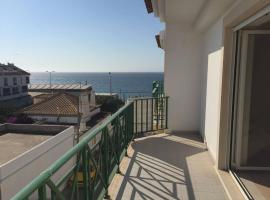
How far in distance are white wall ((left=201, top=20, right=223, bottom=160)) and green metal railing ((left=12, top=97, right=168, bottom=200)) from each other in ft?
4.44

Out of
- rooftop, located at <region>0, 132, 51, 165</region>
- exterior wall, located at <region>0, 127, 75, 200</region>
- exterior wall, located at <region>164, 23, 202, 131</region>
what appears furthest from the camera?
rooftop, located at <region>0, 132, 51, 165</region>

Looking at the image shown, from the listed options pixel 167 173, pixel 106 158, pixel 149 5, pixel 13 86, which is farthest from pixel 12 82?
pixel 106 158

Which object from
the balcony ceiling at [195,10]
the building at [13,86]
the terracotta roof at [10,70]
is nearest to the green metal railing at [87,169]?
the balcony ceiling at [195,10]

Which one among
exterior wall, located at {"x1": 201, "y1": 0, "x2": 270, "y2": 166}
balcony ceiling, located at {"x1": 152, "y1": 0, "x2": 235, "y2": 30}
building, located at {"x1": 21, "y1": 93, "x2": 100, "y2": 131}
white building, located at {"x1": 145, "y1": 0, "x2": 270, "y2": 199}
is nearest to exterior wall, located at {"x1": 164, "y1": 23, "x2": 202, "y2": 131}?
balcony ceiling, located at {"x1": 152, "y1": 0, "x2": 235, "y2": 30}

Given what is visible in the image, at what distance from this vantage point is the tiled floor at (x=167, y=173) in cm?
311

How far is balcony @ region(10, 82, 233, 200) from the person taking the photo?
1.94m

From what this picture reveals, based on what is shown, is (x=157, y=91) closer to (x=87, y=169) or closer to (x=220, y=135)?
(x=220, y=135)

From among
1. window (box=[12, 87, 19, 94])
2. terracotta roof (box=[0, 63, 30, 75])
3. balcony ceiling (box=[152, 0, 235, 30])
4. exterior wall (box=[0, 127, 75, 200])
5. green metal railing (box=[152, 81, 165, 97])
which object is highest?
terracotta roof (box=[0, 63, 30, 75])

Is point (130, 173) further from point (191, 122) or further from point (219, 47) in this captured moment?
point (191, 122)

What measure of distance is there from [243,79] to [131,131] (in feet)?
7.60

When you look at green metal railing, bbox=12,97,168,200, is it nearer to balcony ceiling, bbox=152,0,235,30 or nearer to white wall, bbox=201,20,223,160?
white wall, bbox=201,20,223,160

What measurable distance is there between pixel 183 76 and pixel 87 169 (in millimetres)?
3925

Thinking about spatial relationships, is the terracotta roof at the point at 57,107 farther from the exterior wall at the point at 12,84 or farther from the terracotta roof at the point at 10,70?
the terracotta roof at the point at 10,70

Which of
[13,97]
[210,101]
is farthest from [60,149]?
[13,97]
